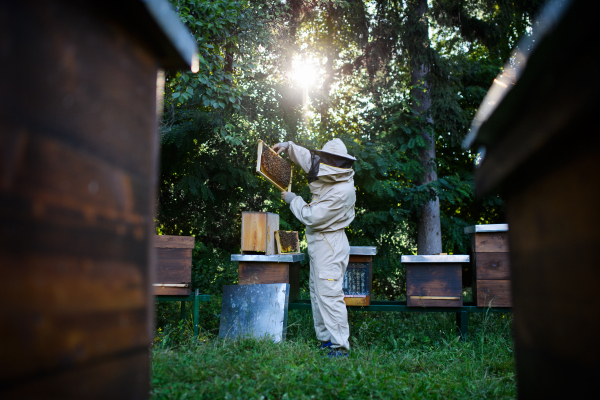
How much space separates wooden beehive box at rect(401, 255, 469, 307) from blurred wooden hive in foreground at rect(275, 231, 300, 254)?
1.36m

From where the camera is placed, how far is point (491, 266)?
410 cm

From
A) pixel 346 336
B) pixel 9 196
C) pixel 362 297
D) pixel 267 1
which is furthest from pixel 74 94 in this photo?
pixel 267 1

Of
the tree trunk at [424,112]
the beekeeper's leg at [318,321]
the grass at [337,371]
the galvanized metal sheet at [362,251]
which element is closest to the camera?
the grass at [337,371]

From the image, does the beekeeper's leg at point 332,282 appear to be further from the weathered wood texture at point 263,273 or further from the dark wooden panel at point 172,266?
the dark wooden panel at point 172,266

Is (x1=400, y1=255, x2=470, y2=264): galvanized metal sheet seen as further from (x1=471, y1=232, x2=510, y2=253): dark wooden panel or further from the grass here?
the grass

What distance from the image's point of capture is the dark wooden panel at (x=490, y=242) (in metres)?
4.07

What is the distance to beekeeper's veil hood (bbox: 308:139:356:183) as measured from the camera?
160 inches

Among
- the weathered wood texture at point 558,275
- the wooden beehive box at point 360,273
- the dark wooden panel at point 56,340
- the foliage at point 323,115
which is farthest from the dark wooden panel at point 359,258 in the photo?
the dark wooden panel at point 56,340

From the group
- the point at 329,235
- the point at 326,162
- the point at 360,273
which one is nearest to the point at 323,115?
the point at 326,162

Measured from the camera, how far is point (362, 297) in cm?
424

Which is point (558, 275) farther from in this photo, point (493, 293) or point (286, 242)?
point (286, 242)

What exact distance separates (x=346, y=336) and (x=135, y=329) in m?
3.12

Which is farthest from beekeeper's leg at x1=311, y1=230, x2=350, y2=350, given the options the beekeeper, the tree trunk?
the tree trunk

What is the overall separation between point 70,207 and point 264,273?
11.6ft
